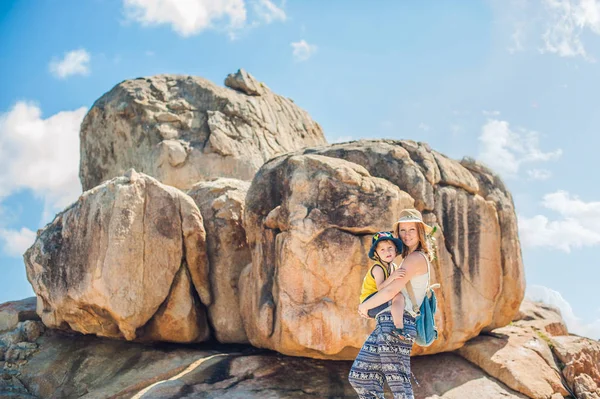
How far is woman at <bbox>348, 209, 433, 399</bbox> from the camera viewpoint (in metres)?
5.63

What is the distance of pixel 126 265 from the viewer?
9273 mm

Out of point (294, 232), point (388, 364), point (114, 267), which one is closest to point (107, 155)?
point (114, 267)

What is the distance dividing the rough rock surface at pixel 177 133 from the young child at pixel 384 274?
28.8 feet

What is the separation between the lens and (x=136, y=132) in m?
14.9

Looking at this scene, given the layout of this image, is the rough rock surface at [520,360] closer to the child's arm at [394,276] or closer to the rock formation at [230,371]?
the rock formation at [230,371]

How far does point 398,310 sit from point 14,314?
7792mm

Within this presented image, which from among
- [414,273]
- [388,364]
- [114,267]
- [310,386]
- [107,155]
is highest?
[107,155]

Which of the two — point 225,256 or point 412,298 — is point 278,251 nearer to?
point 225,256

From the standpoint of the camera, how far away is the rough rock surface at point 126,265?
926 cm

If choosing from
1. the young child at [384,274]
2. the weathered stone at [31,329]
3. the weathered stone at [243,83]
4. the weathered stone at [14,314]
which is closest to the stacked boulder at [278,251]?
the weathered stone at [31,329]

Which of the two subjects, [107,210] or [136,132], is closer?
[107,210]

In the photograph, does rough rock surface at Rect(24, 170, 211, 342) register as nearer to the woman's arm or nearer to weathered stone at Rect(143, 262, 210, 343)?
weathered stone at Rect(143, 262, 210, 343)

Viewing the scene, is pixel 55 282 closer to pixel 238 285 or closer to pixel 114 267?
pixel 114 267

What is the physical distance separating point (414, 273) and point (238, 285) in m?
5.07
